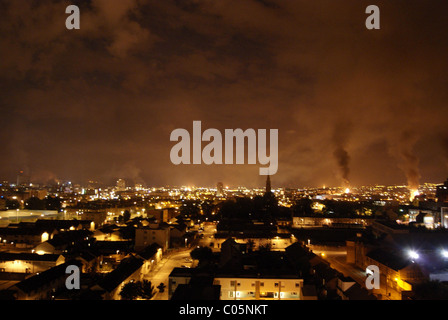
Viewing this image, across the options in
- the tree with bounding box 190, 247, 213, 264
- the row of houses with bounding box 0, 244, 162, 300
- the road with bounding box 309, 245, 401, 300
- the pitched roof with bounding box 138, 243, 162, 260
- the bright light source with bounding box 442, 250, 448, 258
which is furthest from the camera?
the tree with bounding box 190, 247, 213, 264

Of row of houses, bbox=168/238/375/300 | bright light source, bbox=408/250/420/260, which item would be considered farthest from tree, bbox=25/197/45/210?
bright light source, bbox=408/250/420/260

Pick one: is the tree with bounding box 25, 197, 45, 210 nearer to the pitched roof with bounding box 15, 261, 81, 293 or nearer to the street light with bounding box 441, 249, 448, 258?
the pitched roof with bounding box 15, 261, 81, 293

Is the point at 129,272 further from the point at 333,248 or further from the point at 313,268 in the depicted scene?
the point at 333,248

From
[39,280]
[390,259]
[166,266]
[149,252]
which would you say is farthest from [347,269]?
[39,280]

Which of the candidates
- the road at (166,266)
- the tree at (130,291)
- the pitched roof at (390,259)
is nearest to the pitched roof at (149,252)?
the road at (166,266)

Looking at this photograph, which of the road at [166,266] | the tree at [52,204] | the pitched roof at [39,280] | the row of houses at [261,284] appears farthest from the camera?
the tree at [52,204]

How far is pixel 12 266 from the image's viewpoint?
615cm

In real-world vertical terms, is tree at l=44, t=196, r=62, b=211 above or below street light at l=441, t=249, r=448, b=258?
below

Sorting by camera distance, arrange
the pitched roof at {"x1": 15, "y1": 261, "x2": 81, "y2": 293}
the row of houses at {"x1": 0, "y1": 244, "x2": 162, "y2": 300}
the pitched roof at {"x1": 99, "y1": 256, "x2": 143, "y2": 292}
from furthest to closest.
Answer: the pitched roof at {"x1": 99, "y1": 256, "x2": 143, "y2": 292} → the pitched roof at {"x1": 15, "y1": 261, "x2": 81, "y2": 293} → the row of houses at {"x1": 0, "y1": 244, "x2": 162, "y2": 300}

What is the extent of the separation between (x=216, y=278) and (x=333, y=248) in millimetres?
5012

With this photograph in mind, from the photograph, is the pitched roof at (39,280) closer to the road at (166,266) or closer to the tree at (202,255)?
the road at (166,266)

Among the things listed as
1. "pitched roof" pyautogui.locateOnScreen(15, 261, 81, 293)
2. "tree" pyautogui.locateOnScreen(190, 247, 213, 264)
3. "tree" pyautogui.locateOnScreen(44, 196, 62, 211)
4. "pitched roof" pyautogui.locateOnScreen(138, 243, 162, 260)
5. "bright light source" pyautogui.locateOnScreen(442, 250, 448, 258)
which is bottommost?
"tree" pyautogui.locateOnScreen(44, 196, 62, 211)

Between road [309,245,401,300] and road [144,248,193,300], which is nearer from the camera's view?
road [309,245,401,300]
